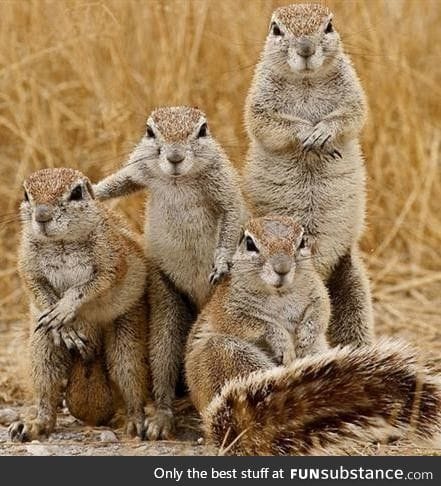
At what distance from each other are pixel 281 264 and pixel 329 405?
23.6 inches

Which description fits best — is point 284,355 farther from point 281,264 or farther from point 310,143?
point 310,143

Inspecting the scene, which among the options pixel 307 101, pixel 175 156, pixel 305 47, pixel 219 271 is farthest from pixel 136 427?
pixel 305 47

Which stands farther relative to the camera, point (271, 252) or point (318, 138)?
point (318, 138)

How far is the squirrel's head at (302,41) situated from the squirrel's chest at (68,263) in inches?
50.2

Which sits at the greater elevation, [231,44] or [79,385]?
[231,44]

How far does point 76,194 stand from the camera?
5.40 m

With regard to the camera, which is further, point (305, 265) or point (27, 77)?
point (27, 77)

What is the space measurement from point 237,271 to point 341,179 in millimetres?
899

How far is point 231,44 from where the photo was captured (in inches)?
321

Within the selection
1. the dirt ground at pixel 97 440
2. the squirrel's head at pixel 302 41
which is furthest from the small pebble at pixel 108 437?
the squirrel's head at pixel 302 41

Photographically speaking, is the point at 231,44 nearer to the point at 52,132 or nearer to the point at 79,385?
the point at 52,132

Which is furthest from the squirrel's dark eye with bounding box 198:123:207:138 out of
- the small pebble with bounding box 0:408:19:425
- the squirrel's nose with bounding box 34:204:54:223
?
the small pebble with bounding box 0:408:19:425

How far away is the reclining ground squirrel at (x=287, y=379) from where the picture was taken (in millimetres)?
5008
